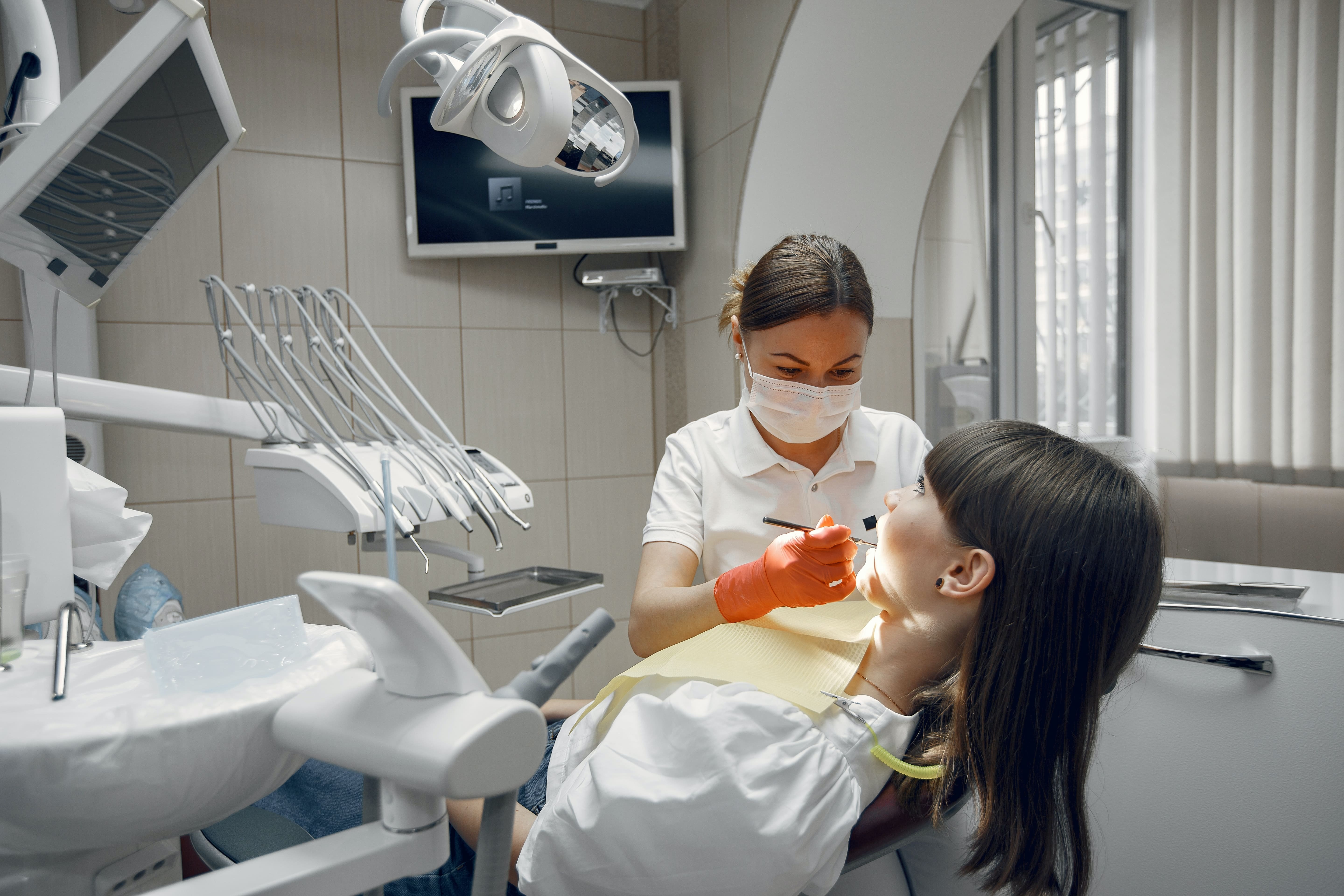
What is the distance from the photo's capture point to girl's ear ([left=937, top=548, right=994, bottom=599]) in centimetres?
93

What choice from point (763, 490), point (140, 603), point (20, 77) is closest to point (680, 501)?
point (763, 490)

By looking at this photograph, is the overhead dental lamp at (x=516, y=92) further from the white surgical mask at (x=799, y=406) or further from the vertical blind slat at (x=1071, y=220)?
the vertical blind slat at (x=1071, y=220)

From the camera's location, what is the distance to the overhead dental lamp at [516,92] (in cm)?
89

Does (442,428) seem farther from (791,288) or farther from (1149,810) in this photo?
(1149,810)

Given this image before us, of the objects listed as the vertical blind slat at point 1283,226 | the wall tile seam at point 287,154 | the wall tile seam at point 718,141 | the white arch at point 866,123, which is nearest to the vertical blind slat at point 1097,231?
the vertical blind slat at point 1283,226

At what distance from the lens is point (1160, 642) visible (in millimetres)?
1190

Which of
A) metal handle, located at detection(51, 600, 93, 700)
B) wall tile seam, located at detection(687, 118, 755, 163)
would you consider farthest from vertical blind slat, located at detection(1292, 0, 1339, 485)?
metal handle, located at detection(51, 600, 93, 700)

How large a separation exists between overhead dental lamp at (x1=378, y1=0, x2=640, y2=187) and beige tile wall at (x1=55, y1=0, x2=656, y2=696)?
1813 mm

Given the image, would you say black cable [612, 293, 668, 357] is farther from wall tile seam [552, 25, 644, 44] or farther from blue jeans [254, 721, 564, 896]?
blue jeans [254, 721, 564, 896]

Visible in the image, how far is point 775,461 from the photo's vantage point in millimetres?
1466

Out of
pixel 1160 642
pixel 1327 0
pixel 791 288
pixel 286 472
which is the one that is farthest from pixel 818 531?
pixel 1327 0

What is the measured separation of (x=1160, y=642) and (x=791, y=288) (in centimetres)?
80

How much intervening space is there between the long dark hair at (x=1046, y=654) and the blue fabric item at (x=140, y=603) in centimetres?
173

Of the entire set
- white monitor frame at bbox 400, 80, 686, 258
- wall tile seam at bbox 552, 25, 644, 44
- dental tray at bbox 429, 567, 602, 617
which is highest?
wall tile seam at bbox 552, 25, 644, 44
